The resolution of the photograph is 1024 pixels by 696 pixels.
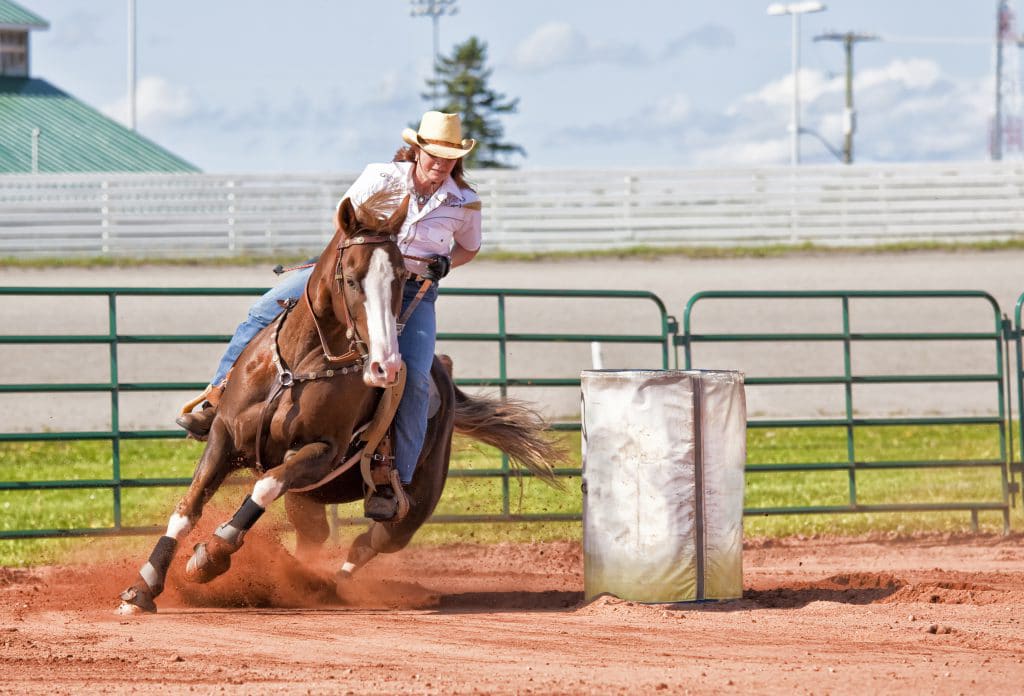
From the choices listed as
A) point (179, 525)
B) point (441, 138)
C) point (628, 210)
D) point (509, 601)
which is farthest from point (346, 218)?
point (628, 210)

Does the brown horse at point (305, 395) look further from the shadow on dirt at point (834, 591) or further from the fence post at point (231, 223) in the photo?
the fence post at point (231, 223)

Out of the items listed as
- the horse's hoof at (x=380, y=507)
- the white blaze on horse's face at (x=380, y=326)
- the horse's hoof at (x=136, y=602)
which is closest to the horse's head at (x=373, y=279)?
the white blaze on horse's face at (x=380, y=326)

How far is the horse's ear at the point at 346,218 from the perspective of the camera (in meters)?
5.96

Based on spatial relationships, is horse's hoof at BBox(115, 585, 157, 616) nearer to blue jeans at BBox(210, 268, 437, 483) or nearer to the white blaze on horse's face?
blue jeans at BBox(210, 268, 437, 483)

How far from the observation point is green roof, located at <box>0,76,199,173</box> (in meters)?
31.2

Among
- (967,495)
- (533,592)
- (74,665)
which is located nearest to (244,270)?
(967,495)

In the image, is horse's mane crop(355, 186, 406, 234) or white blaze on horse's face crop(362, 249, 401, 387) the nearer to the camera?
white blaze on horse's face crop(362, 249, 401, 387)

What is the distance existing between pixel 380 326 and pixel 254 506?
3.36 ft

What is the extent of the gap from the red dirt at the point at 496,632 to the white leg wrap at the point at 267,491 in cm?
52

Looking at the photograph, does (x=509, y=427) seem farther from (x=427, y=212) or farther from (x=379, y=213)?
(x=379, y=213)

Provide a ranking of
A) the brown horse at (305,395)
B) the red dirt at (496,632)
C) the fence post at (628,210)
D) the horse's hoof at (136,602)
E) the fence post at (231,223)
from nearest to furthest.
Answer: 1. the red dirt at (496,632)
2. the brown horse at (305,395)
3. the horse's hoof at (136,602)
4. the fence post at (231,223)
5. the fence post at (628,210)

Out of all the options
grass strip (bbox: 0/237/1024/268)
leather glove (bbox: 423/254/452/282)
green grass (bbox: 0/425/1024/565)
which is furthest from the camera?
grass strip (bbox: 0/237/1024/268)

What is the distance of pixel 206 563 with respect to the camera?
6070 mm

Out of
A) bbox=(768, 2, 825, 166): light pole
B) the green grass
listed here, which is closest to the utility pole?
bbox=(768, 2, 825, 166): light pole
